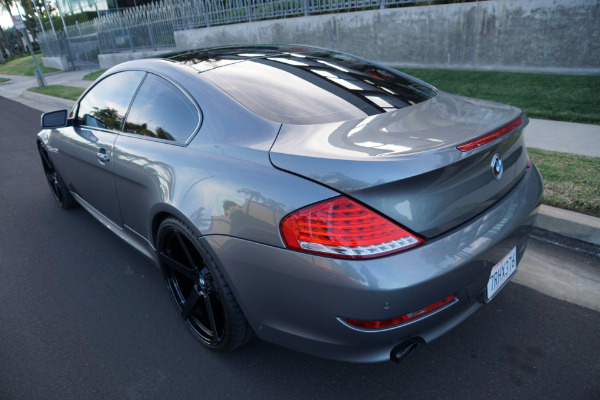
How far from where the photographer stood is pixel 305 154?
1759 mm

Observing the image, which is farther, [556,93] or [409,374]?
[556,93]

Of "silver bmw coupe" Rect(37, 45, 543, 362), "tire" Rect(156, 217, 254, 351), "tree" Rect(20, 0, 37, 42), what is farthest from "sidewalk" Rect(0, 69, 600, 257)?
"tree" Rect(20, 0, 37, 42)

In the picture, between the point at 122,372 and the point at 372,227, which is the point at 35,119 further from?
the point at 372,227

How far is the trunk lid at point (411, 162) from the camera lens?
1.61 m

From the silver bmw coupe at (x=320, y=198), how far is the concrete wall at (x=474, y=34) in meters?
5.83

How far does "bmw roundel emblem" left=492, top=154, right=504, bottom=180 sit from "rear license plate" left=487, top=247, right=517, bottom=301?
0.39 meters

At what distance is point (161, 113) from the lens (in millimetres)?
2555

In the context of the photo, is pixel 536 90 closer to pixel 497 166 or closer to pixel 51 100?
pixel 497 166

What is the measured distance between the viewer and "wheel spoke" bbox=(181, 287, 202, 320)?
93.4 inches

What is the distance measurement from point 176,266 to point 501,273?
173cm

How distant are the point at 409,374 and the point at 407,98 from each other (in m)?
1.50

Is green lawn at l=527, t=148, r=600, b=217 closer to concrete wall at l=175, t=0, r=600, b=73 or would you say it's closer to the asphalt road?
the asphalt road

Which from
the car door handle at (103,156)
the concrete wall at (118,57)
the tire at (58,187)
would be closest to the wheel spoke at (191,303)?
the car door handle at (103,156)

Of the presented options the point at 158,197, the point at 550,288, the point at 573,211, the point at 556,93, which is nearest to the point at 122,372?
the point at 158,197
